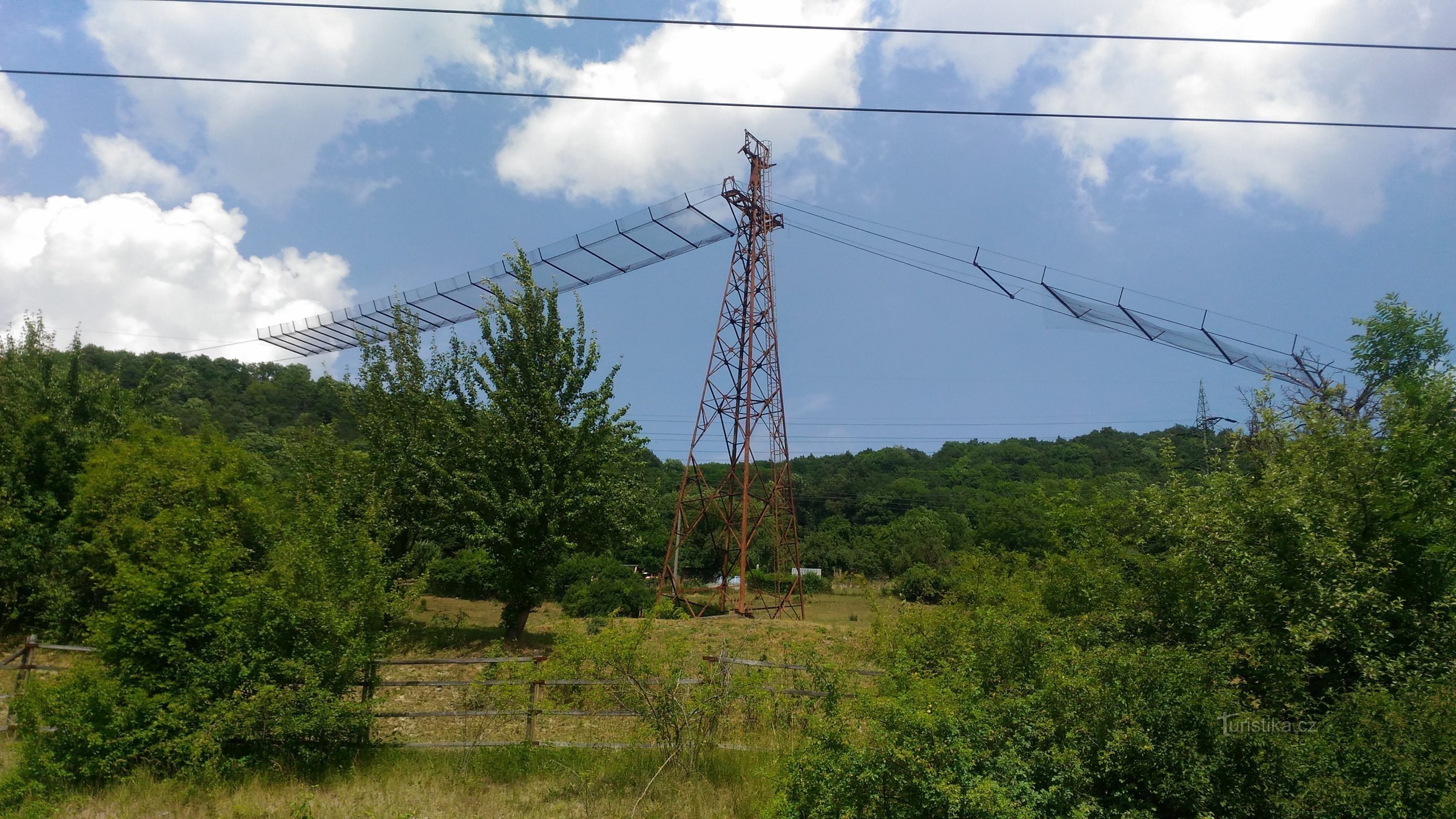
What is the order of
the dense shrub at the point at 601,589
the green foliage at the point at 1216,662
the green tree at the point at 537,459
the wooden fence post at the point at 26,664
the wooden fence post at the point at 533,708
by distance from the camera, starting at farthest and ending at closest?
the dense shrub at the point at 601,589
the green tree at the point at 537,459
the wooden fence post at the point at 26,664
the wooden fence post at the point at 533,708
the green foliage at the point at 1216,662

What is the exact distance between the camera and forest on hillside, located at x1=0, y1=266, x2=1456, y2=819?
716 centimetres

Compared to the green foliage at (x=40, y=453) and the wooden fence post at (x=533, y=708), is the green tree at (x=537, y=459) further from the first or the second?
the green foliage at (x=40, y=453)

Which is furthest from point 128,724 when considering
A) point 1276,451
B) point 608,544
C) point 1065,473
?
point 1065,473

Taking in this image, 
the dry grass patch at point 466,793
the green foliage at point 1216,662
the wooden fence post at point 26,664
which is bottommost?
the dry grass patch at point 466,793

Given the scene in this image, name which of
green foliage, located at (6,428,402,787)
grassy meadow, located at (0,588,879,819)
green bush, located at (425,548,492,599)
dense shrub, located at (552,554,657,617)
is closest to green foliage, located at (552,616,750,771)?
grassy meadow, located at (0,588,879,819)

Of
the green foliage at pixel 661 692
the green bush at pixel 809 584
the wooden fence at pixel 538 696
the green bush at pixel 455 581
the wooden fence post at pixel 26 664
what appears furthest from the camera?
the green bush at pixel 809 584

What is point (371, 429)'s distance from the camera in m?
23.0

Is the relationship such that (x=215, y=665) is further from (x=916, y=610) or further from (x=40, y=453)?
(x=40, y=453)

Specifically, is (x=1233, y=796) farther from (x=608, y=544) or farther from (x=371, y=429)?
(x=371, y=429)

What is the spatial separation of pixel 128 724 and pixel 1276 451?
57.1 feet

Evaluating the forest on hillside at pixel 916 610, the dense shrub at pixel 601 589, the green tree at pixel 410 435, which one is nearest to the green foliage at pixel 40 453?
the forest on hillside at pixel 916 610

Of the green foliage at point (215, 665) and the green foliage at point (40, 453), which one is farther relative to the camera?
the green foliage at point (40, 453)

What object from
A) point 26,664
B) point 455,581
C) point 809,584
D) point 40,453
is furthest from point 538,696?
point 809,584

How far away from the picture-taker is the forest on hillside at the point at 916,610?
23.5ft
